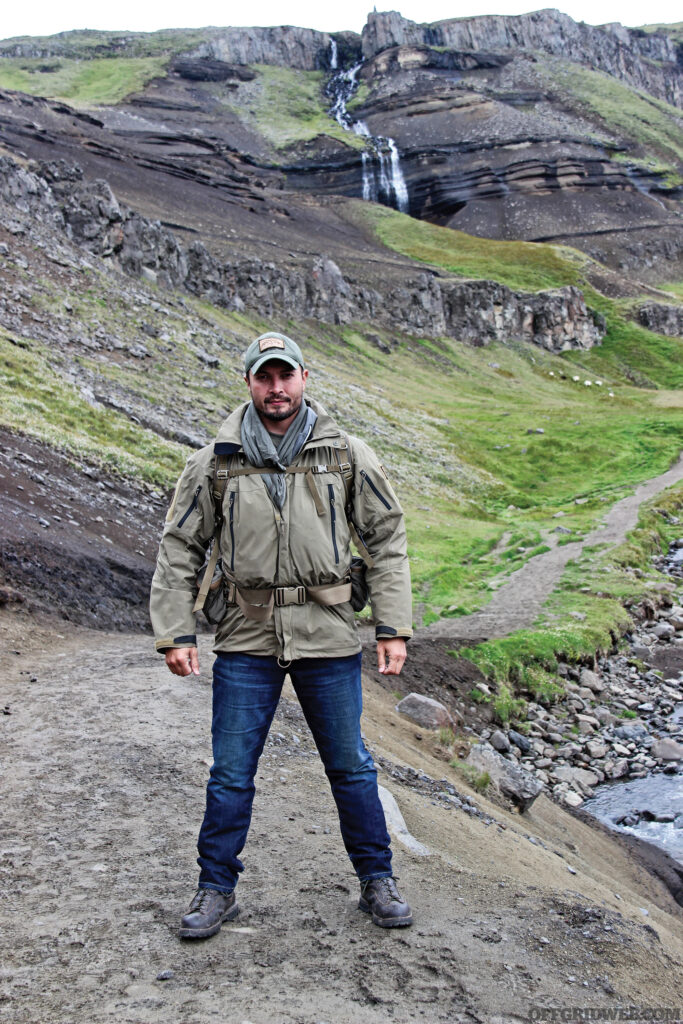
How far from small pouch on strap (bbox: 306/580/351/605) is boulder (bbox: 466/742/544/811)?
6.21 m

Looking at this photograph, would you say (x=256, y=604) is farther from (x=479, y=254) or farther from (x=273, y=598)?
(x=479, y=254)

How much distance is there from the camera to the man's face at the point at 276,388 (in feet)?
14.6

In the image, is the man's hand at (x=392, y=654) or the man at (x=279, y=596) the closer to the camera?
the man at (x=279, y=596)

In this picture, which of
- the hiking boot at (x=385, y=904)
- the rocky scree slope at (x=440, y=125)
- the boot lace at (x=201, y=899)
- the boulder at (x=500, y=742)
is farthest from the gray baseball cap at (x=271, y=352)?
the rocky scree slope at (x=440, y=125)

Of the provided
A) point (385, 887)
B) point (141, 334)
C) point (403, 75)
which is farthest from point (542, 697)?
point (403, 75)

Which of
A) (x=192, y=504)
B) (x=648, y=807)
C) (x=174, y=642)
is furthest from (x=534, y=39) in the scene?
(x=174, y=642)

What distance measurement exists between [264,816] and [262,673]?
2.12m

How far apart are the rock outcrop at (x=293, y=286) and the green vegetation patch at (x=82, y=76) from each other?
81484mm

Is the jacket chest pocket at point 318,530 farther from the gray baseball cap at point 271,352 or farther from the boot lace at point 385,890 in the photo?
the boot lace at point 385,890

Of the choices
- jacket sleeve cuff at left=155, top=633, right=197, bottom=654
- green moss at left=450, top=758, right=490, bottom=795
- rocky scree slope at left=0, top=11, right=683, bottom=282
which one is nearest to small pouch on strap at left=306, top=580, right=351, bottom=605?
jacket sleeve cuff at left=155, top=633, right=197, bottom=654

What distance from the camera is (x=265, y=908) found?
4.46 metres

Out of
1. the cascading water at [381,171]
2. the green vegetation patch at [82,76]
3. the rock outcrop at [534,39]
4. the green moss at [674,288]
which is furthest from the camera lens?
Result: the rock outcrop at [534,39]

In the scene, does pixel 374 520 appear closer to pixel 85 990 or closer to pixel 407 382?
pixel 85 990

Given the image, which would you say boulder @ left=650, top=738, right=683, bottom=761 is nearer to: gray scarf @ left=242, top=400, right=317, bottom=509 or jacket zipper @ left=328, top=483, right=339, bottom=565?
jacket zipper @ left=328, top=483, right=339, bottom=565
